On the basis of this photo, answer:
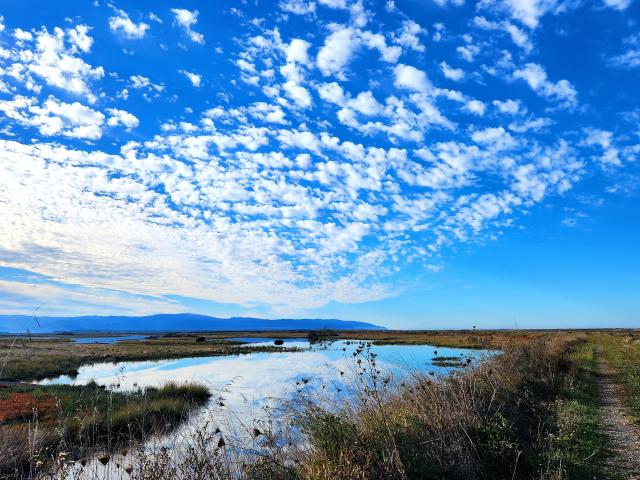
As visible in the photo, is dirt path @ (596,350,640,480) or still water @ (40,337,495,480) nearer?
dirt path @ (596,350,640,480)

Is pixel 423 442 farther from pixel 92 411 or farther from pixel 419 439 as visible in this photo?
pixel 92 411

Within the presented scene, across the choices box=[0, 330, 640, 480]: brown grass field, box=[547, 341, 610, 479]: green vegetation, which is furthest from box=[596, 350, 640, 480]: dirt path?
box=[547, 341, 610, 479]: green vegetation

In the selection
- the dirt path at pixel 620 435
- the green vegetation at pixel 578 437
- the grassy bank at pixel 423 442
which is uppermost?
the grassy bank at pixel 423 442

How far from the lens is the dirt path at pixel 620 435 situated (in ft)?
27.5

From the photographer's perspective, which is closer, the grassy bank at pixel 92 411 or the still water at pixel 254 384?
the still water at pixel 254 384

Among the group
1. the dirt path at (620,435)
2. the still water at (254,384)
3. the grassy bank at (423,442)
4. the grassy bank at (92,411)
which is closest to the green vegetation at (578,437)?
the grassy bank at (423,442)

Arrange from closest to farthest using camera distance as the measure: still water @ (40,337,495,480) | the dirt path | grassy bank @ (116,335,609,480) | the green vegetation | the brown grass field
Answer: the brown grass field
grassy bank @ (116,335,609,480)
the green vegetation
the dirt path
still water @ (40,337,495,480)

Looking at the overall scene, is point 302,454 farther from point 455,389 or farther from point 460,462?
point 455,389

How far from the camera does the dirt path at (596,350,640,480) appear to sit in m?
8.38

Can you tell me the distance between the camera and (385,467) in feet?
20.1

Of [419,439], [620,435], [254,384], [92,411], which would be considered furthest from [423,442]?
[254,384]

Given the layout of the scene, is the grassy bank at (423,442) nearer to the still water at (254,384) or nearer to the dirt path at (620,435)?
the dirt path at (620,435)

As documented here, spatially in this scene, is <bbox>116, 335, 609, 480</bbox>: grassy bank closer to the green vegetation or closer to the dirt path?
the green vegetation

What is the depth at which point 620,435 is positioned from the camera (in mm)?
10781
